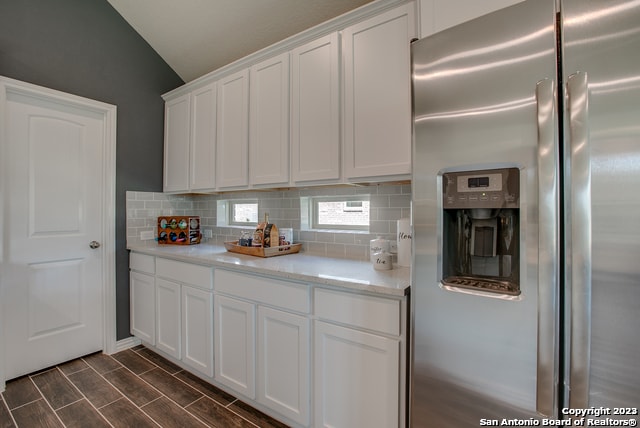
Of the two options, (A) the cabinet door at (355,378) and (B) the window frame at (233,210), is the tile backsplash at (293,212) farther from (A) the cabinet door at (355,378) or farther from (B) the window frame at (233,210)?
(A) the cabinet door at (355,378)

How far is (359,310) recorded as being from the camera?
1.34 metres

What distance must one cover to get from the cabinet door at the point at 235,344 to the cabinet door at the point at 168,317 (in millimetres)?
476

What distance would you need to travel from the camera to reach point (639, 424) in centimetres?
76

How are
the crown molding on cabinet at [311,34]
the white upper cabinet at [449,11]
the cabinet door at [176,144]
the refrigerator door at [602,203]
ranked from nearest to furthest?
the refrigerator door at [602,203], the white upper cabinet at [449,11], the crown molding on cabinet at [311,34], the cabinet door at [176,144]

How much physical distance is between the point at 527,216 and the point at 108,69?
3.27 metres

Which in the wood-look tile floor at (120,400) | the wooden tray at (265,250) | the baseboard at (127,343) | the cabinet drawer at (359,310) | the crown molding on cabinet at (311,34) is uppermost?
the crown molding on cabinet at (311,34)

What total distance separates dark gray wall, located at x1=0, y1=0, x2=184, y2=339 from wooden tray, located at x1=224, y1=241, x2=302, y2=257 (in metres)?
1.20

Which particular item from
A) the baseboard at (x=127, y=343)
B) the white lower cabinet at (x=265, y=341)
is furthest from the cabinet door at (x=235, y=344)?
the baseboard at (x=127, y=343)

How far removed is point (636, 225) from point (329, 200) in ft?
5.65

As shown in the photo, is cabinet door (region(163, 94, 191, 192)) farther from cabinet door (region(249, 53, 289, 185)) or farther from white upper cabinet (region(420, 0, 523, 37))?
white upper cabinet (region(420, 0, 523, 37))

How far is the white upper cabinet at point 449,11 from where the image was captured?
104cm

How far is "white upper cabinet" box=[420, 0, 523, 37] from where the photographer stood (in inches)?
41.1

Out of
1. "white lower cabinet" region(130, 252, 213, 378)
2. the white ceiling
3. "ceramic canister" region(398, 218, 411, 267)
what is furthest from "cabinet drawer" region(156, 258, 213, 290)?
the white ceiling

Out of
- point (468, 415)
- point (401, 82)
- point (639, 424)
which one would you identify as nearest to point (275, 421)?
point (468, 415)
